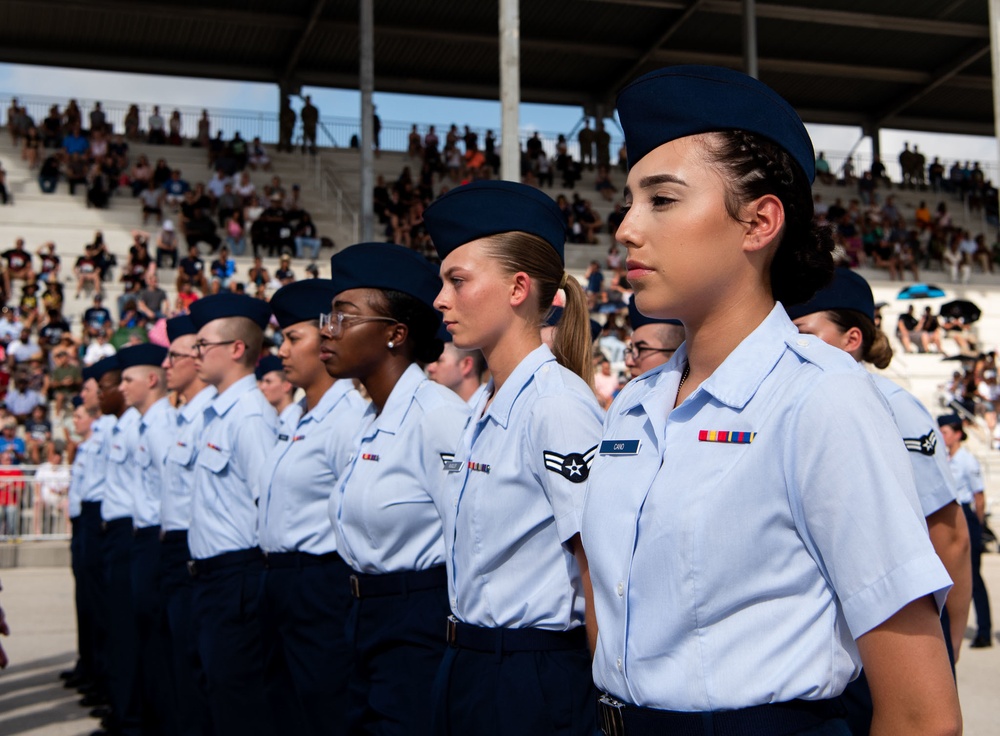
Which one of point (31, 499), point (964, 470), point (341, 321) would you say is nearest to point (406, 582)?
point (341, 321)

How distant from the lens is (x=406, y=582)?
3.56 m

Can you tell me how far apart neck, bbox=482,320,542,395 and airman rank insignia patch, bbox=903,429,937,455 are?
1319 mm

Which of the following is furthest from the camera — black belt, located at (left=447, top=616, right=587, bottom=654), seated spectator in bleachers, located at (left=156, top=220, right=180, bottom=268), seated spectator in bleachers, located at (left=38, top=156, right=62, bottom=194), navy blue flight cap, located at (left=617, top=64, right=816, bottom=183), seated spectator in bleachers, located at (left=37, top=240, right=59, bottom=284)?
seated spectator in bleachers, located at (left=38, top=156, right=62, bottom=194)

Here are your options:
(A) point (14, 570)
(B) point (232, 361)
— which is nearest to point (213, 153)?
(A) point (14, 570)

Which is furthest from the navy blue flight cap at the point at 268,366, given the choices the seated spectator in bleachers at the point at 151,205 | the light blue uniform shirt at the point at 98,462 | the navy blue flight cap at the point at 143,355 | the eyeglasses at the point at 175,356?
the seated spectator in bleachers at the point at 151,205

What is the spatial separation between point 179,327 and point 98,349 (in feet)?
34.2

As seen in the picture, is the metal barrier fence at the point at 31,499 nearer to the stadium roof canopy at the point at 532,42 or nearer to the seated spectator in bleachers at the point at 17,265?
the seated spectator in bleachers at the point at 17,265

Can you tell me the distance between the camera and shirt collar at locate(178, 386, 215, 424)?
640 centimetres

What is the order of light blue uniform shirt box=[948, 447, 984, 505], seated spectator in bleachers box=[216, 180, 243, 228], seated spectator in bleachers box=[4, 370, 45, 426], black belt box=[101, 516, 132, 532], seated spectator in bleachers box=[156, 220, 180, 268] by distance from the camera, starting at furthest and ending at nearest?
seated spectator in bleachers box=[216, 180, 243, 228] < seated spectator in bleachers box=[156, 220, 180, 268] < seated spectator in bleachers box=[4, 370, 45, 426] < light blue uniform shirt box=[948, 447, 984, 505] < black belt box=[101, 516, 132, 532]

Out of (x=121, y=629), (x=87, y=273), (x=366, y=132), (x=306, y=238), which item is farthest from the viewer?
(x=306, y=238)

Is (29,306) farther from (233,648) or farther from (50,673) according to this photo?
(233,648)

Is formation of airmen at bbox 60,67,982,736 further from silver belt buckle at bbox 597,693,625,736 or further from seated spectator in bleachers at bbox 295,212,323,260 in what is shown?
seated spectator in bleachers at bbox 295,212,323,260

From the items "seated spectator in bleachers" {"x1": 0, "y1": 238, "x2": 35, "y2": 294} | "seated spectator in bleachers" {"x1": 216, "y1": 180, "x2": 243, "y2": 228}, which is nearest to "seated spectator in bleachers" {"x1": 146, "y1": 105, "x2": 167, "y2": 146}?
"seated spectator in bleachers" {"x1": 216, "y1": 180, "x2": 243, "y2": 228}

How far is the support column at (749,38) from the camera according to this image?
79.2ft
